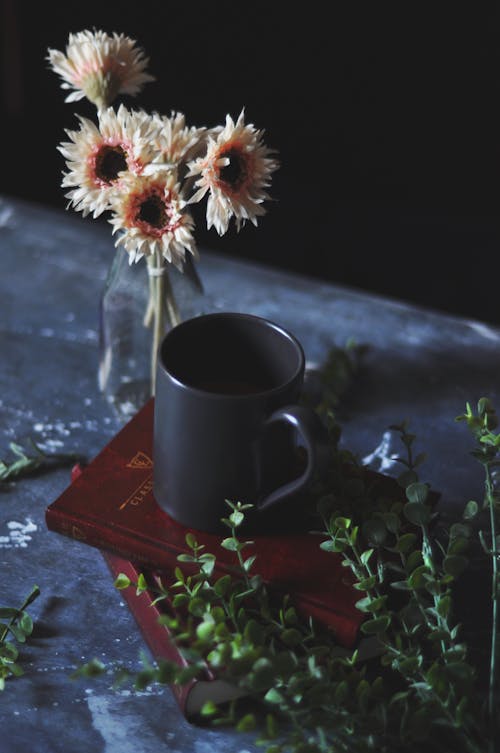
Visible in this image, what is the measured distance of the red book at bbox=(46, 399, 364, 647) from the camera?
→ 27.0 inches

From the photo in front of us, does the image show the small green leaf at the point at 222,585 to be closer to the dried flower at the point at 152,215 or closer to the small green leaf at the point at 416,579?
the small green leaf at the point at 416,579

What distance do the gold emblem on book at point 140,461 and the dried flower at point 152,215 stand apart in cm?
18

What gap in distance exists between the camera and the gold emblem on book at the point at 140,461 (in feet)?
2.63

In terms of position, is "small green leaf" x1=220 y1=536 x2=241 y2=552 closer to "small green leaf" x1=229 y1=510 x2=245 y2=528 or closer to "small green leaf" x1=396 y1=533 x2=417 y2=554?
"small green leaf" x1=229 y1=510 x2=245 y2=528

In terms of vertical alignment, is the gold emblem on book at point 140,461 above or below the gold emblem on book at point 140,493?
above

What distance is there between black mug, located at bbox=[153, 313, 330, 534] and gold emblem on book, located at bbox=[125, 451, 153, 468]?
51 millimetres

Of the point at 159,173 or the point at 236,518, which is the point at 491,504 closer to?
the point at 236,518

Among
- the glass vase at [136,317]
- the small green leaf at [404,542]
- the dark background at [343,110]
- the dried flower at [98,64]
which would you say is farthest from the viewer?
the dark background at [343,110]

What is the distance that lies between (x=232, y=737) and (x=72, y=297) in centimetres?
64

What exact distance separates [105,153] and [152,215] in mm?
63

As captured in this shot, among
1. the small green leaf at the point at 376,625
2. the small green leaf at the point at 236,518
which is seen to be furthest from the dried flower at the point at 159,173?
the small green leaf at the point at 376,625

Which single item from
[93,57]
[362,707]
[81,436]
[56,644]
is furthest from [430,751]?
[93,57]

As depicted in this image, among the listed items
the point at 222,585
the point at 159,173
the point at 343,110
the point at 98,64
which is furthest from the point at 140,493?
the point at 343,110

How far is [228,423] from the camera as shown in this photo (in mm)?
679
